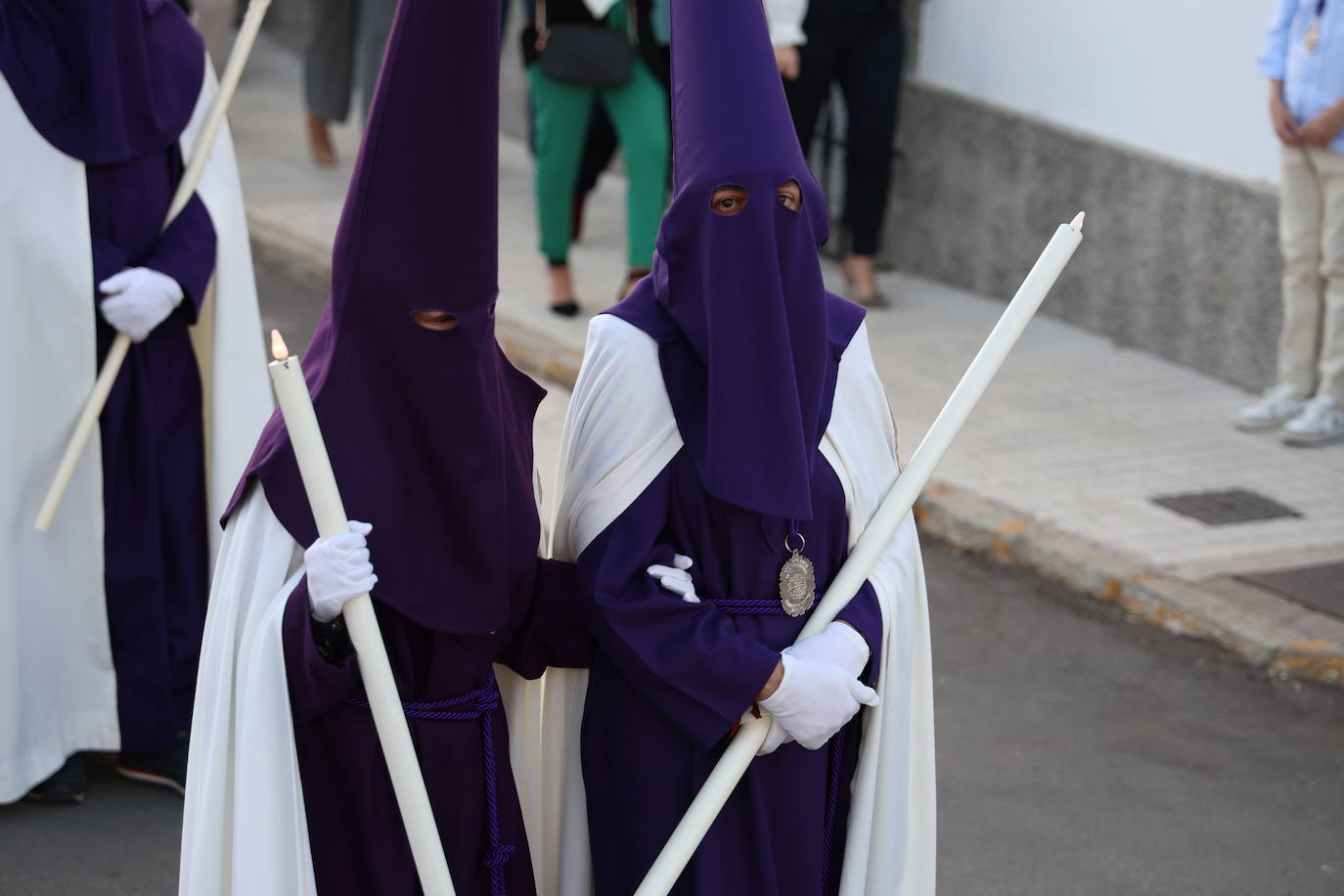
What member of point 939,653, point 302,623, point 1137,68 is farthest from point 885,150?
point 302,623

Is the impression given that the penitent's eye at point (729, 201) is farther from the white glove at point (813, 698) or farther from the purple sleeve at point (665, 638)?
the white glove at point (813, 698)

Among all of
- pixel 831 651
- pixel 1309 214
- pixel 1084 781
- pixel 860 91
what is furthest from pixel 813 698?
pixel 860 91

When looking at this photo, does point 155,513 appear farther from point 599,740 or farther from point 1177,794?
point 1177,794

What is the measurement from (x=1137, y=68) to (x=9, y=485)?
533 cm

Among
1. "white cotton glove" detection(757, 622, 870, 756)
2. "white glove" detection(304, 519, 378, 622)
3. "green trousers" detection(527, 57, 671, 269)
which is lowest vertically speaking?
"green trousers" detection(527, 57, 671, 269)

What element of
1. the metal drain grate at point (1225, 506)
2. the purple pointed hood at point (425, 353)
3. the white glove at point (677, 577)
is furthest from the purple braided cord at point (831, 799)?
the metal drain grate at point (1225, 506)

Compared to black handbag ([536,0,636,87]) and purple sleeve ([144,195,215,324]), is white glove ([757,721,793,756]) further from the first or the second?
black handbag ([536,0,636,87])

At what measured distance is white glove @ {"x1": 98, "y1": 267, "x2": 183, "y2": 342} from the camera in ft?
Answer: 14.5

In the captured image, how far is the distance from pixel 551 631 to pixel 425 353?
60 centimetres

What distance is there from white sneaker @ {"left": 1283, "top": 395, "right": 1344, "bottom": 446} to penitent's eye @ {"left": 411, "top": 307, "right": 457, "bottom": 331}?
4970 millimetres

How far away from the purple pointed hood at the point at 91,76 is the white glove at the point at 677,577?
6.97ft

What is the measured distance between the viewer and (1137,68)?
8.04 metres

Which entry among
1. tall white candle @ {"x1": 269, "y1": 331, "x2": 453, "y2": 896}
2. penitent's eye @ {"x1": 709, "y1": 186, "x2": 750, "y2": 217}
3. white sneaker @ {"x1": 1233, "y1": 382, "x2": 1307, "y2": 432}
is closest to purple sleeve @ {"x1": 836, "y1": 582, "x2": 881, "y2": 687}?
penitent's eye @ {"x1": 709, "y1": 186, "x2": 750, "y2": 217}

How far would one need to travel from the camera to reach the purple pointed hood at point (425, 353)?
2.70m
